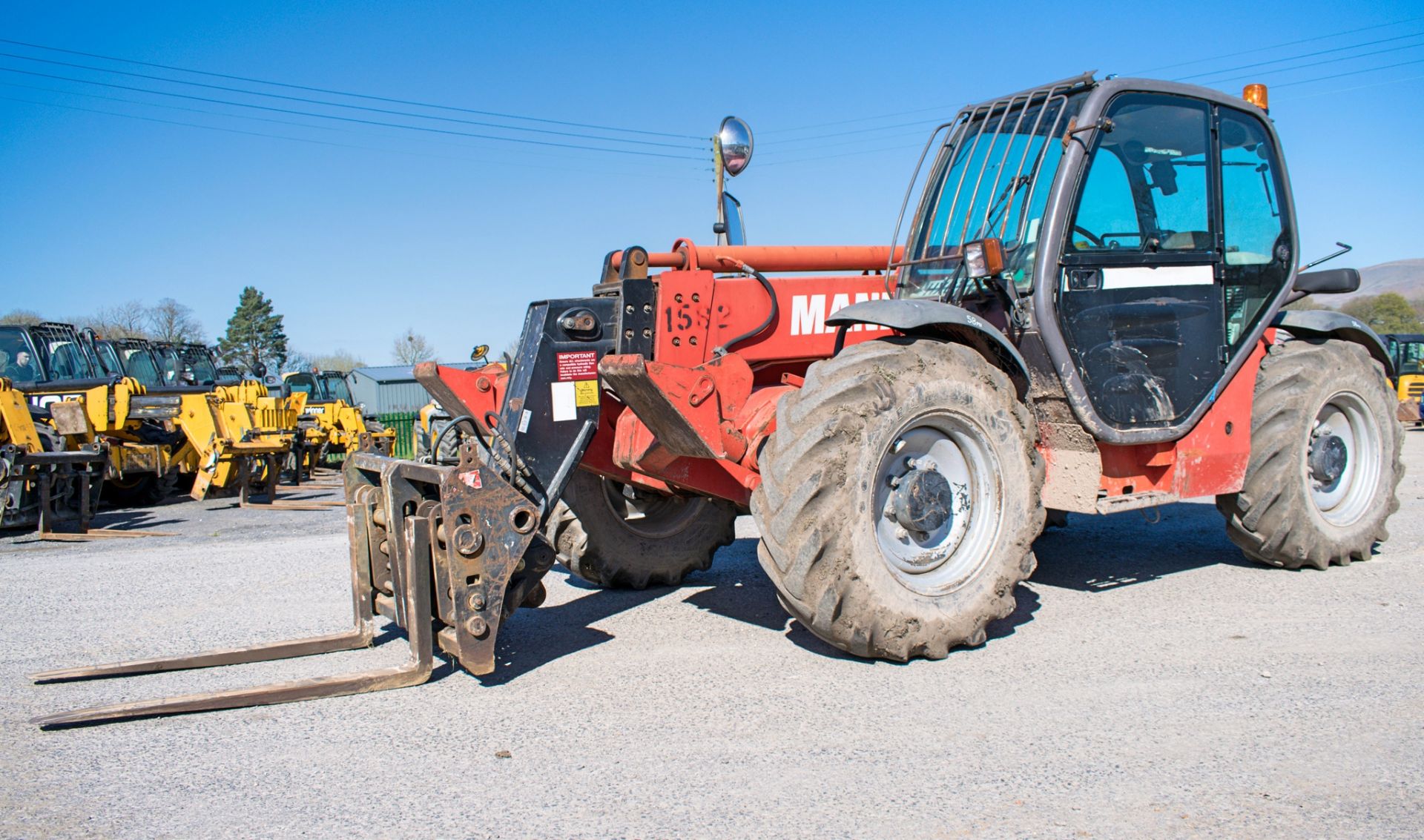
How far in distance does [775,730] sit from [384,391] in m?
45.3

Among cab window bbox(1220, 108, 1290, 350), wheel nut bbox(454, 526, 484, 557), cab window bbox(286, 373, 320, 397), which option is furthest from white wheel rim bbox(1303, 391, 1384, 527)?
cab window bbox(286, 373, 320, 397)

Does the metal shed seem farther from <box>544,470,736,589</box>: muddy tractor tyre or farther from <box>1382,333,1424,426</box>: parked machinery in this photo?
<box>544,470,736,589</box>: muddy tractor tyre

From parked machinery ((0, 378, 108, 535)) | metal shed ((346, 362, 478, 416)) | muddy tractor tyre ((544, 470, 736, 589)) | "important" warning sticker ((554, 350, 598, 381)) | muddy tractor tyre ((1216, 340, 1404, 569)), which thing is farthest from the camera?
metal shed ((346, 362, 478, 416))

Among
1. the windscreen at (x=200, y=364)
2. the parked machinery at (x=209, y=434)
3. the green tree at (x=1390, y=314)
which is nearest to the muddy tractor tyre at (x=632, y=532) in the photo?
the parked machinery at (x=209, y=434)

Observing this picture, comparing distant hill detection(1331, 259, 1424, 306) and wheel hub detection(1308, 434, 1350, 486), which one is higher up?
distant hill detection(1331, 259, 1424, 306)

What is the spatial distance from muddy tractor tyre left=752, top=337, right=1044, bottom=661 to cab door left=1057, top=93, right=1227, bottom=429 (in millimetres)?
876

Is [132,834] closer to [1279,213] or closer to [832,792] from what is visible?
[832,792]

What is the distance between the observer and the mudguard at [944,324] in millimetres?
4793

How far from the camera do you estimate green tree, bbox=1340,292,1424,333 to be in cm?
4906

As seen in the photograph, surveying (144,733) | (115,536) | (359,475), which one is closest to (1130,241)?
(359,475)

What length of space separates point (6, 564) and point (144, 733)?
6286mm

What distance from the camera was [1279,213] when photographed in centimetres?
643

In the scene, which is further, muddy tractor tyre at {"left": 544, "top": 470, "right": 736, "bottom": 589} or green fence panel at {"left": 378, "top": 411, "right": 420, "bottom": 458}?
green fence panel at {"left": 378, "top": 411, "right": 420, "bottom": 458}

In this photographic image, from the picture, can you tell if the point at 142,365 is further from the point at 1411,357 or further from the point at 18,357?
the point at 1411,357
